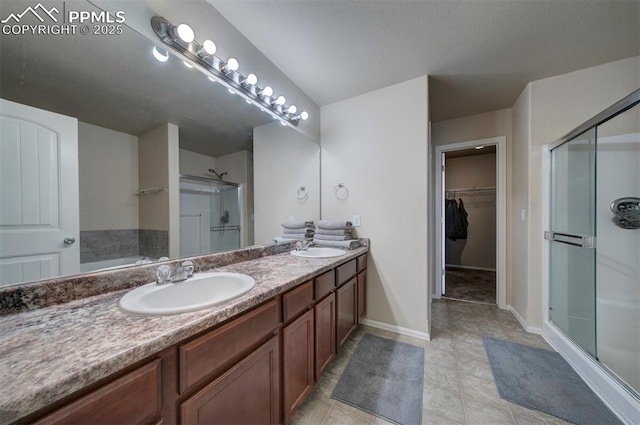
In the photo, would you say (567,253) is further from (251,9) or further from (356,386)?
(251,9)

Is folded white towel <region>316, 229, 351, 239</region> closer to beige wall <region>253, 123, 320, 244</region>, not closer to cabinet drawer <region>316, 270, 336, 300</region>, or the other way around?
beige wall <region>253, 123, 320, 244</region>

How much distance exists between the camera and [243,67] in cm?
160

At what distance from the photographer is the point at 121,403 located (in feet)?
1.70

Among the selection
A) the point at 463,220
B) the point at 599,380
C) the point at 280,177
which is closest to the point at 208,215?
the point at 280,177

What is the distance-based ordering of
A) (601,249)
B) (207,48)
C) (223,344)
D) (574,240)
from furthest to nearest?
(574,240) → (601,249) → (207,48) → (223,344)

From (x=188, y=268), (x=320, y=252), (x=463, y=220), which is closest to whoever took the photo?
(x=188, y=268)

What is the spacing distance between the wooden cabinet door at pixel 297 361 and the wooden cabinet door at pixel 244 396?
2.4 inches

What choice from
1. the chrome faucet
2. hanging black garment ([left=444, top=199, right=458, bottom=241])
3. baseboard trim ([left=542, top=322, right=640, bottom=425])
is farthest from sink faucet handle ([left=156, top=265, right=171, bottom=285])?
hanging black garment ([left=444, top=199, right=458, bottom=241])

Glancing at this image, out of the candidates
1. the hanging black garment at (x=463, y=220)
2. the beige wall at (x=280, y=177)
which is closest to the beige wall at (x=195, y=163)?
the beige wall at (x=280, y=177)

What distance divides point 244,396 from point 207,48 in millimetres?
1737

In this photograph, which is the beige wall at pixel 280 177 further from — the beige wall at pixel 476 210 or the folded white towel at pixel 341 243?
the beige wall at pixel 476 210

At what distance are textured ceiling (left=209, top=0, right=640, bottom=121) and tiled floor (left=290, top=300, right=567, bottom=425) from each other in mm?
2351

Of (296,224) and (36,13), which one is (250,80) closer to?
(36,13)

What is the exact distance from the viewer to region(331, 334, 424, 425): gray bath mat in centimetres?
128
